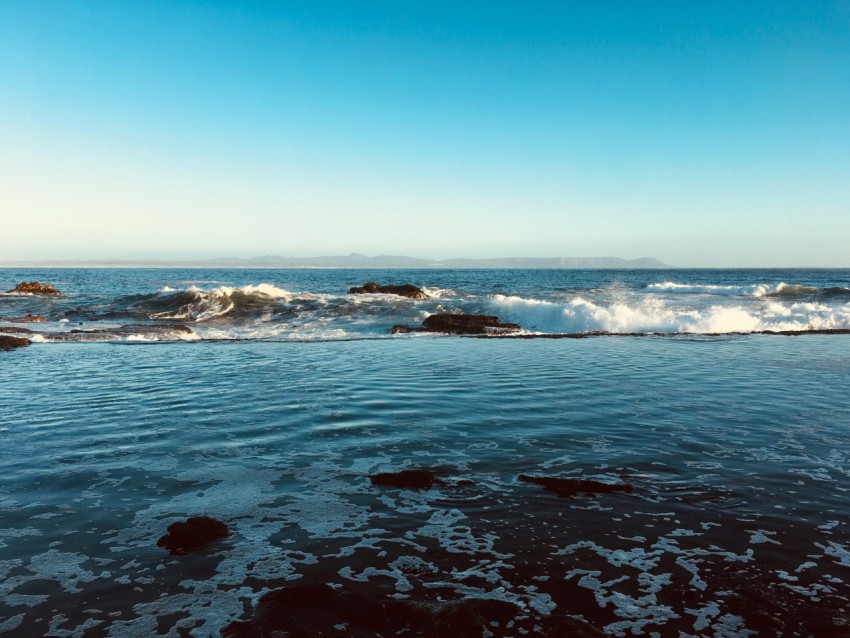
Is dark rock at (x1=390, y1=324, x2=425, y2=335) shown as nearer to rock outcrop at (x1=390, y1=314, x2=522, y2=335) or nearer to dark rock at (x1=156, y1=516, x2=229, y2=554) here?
rock outcrop at (x1=390, y1=314, x2=522, y2=335)

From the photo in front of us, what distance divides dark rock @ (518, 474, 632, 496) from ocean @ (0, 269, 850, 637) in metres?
0.06

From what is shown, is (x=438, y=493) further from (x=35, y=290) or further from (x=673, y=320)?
(x=35, y=290)

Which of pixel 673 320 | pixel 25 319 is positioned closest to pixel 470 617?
pixel 673 320

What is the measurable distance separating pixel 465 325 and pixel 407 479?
58.4 ft

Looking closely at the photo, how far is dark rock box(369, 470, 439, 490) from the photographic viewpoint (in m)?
6.26

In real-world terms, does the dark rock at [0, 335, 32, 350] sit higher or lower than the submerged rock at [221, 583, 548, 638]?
lower

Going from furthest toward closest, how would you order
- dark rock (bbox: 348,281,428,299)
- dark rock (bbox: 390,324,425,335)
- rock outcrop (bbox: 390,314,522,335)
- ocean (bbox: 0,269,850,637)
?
1. dark rock (bbox: 348,281,428,299)
2. dark rock (bbox: 390,324,425,335)
3. rock outcrop (bbox: 390,314,522,335)
4. ocean (bbox: 0,269,850,637)

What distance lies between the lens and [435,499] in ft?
19.3

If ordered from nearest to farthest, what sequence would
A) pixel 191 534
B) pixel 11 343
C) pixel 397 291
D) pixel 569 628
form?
pixel 569 628 < pixel 191 534 < pixel 11 343 < pixel 397 291

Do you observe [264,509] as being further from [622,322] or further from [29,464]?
[622,322]

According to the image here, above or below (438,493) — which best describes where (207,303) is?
below

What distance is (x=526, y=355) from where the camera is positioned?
1655 cm

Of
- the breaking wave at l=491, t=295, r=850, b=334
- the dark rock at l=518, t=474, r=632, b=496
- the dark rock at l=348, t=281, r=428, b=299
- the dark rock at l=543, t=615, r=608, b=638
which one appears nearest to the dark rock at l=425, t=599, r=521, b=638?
the dark rock at l=543, t=615, r=608, b=638

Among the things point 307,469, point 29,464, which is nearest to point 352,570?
point 307,469
